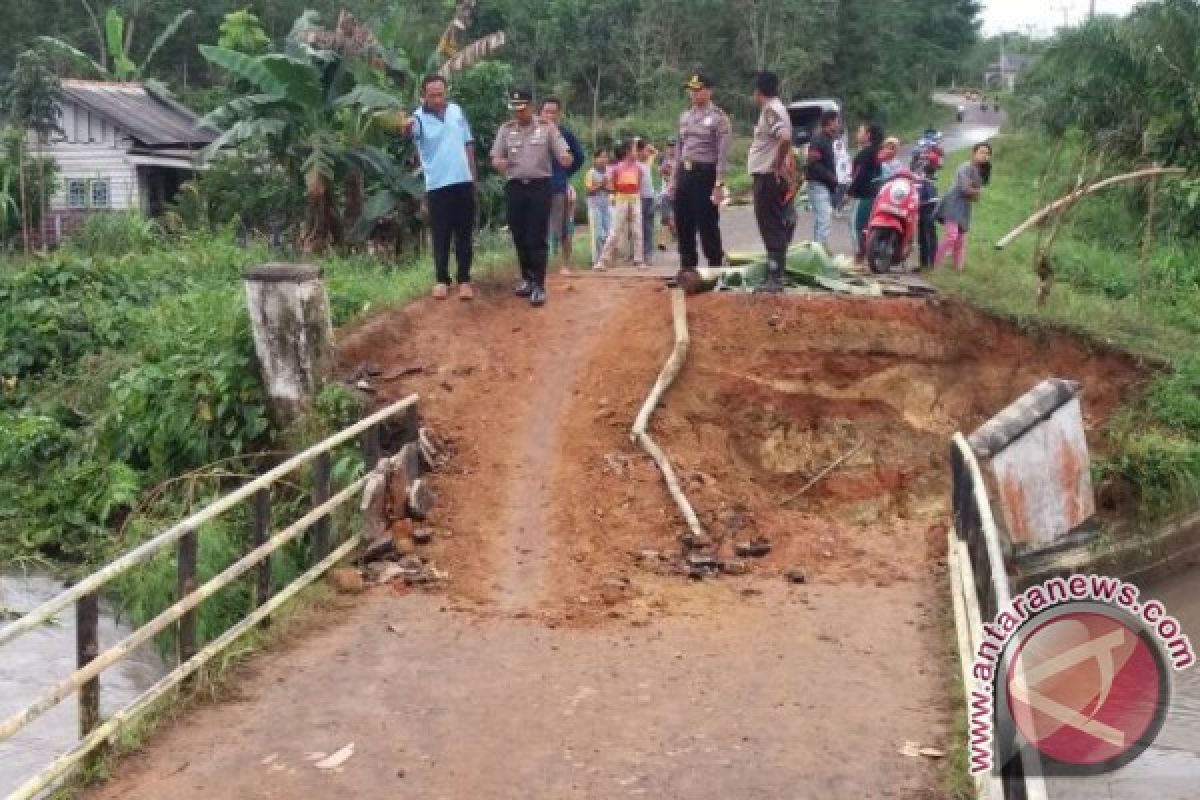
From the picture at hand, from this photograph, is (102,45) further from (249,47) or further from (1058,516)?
(1058,516)

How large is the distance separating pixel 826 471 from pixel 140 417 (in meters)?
5.26

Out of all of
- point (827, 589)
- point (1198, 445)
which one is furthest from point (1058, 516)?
point (827, 589)

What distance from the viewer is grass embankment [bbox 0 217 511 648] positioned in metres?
8.94

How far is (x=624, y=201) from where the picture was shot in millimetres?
13328

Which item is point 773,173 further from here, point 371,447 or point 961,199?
point 371,447

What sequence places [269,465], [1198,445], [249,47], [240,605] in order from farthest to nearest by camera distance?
[249,47]
[1198,445]
[269,465]
[240,605]

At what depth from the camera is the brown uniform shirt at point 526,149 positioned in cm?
1014

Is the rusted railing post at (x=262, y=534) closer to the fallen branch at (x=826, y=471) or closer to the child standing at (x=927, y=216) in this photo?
the fallen branch at (x=826, y=471)

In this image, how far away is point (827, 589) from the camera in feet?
24.4

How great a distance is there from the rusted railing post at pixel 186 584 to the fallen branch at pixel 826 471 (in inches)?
171

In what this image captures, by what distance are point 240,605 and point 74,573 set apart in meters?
2.72

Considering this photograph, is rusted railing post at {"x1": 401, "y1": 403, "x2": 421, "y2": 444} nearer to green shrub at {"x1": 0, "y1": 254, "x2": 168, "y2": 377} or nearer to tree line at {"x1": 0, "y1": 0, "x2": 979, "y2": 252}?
green shrub at {"x1": 0, "y1": 254, "x2": 168, "y2": 377}

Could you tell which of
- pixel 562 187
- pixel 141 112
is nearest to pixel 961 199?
pixel 562 187

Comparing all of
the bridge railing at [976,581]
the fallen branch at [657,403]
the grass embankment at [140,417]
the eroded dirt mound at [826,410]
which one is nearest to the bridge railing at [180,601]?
the grass embankment at [140,417]
